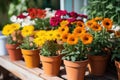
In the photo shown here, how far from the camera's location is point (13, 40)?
257cm

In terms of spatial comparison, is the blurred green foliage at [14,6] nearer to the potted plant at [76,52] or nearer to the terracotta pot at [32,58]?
the terracotta pot at [32,58]

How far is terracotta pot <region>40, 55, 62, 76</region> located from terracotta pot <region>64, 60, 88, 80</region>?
0.55 feet

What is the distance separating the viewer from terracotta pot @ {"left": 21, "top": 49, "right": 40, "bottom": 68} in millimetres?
2275

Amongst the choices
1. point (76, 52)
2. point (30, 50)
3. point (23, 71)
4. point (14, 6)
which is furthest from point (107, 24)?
point (14, 6)

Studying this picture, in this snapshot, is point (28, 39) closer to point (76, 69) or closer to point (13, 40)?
point (13, 40)

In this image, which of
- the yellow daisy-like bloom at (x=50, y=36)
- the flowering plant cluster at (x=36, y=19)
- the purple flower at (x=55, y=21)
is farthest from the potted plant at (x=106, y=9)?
the yellow daisy-like bloom at (x=50, y=36)

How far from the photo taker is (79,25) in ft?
7.07

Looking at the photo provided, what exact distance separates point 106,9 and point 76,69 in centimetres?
116

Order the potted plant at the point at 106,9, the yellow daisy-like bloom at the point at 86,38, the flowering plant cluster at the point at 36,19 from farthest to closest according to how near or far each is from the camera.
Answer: the potted plant at the point at 106,9 → the flowering plant cluster at the point at 36,19 → the yellow daisy-like bloom at the point at 86,38

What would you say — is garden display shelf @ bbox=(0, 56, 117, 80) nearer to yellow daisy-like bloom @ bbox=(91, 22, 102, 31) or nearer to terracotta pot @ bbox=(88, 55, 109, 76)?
terracotta pot @ bbox=(88, 55, 109, 76)

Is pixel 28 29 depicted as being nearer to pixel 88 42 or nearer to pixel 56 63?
pixel 56 63

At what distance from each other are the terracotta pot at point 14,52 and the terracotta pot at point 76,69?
2.44ft

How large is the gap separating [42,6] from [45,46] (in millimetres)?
3477

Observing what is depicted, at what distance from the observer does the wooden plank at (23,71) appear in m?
2.14
